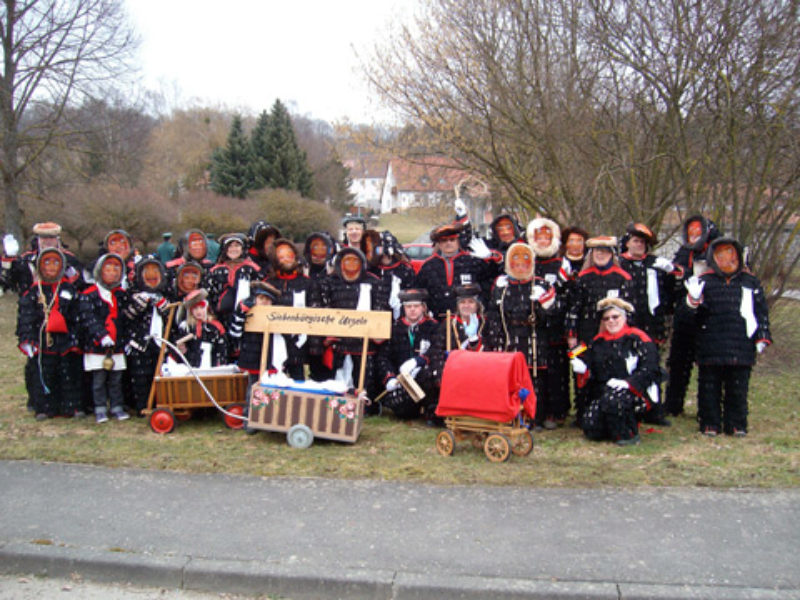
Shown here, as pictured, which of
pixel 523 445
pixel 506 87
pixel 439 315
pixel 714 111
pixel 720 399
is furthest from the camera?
pixel 506 87

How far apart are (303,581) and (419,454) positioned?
88.9 inches

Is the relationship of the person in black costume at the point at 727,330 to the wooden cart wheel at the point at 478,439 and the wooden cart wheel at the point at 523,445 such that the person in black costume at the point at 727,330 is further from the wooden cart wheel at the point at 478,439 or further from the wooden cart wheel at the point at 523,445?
the wooden cart wheel at the point at 478,439

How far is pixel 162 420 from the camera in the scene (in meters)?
7.16

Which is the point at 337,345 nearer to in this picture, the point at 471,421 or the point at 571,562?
the point at 471,421

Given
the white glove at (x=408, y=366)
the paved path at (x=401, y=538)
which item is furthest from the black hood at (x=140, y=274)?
the white glove at (x=408, y=366)

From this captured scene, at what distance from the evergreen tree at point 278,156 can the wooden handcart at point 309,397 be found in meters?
34.0

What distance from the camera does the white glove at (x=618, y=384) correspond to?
21.7ft

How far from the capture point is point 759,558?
14.2 ft

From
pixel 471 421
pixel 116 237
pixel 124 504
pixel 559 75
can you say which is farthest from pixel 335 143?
pixel 124 504

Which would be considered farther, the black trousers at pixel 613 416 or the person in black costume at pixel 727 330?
the person in black costume at pixel 727 330

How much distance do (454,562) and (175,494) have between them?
7.50 feet

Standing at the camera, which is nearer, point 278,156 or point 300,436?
point 300,436

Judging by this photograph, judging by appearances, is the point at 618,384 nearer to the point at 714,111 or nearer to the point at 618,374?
the point at 618,374

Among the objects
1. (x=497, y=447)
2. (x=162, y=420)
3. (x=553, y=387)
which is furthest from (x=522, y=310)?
(x=162, y=420)
